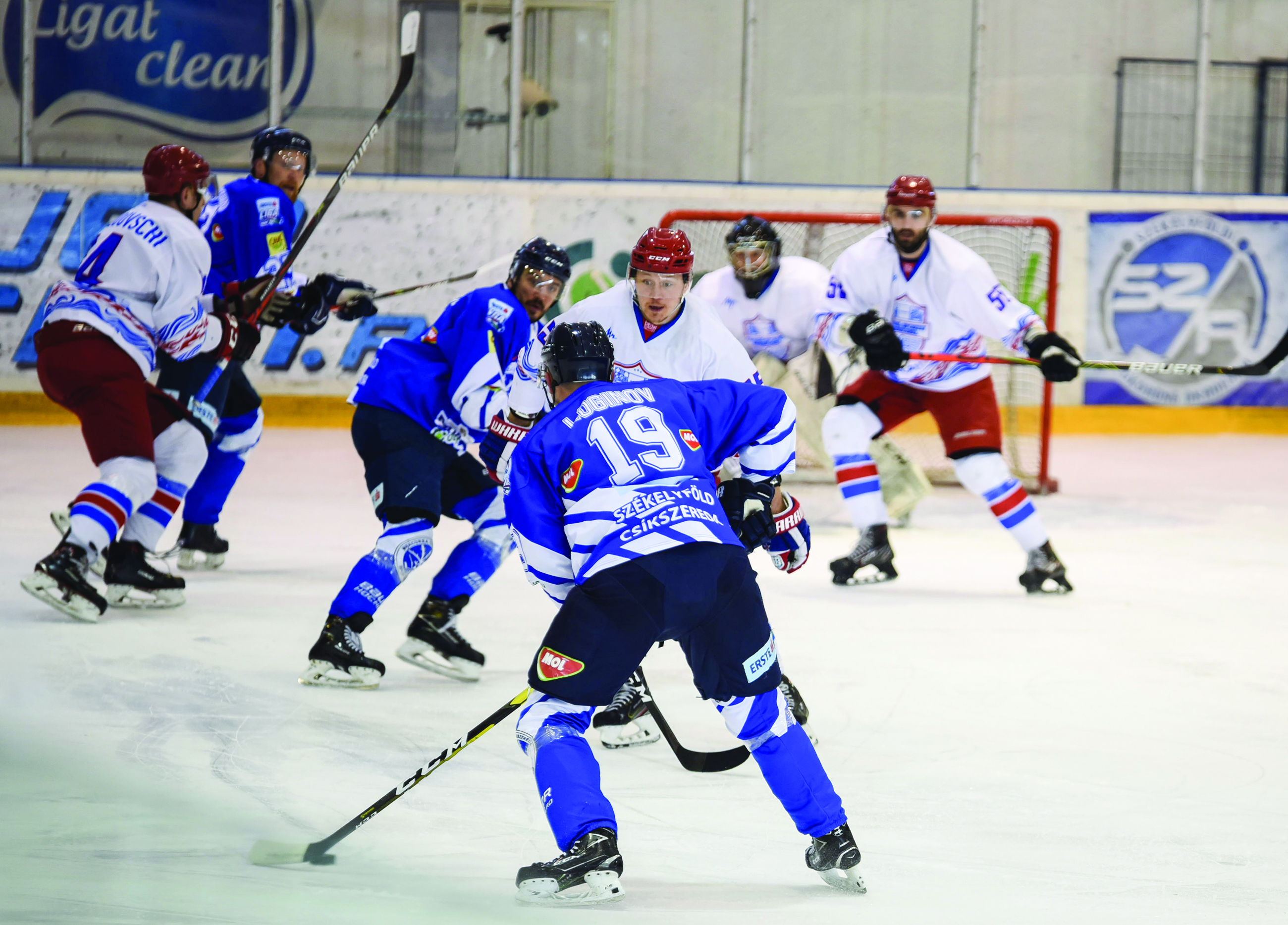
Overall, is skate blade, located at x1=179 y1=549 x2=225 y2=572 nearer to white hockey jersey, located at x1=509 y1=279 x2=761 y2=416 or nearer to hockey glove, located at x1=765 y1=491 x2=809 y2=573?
white hockey jersey, located at x1=509 y1=279 x2=761 y2=416

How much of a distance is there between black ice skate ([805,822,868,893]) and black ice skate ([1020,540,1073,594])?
264 cm

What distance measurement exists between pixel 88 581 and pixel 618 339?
5.71ft

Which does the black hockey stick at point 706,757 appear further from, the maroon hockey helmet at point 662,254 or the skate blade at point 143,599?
the skate blade at point 143,599

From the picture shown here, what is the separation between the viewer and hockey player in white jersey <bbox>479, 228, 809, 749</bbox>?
2.95 m

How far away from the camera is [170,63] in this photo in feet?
30.1

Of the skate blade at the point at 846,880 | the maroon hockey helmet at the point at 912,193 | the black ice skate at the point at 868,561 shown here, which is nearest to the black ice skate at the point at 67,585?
the black ice skate at the point at 868,561

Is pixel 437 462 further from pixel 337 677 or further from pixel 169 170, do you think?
pixel 169 170

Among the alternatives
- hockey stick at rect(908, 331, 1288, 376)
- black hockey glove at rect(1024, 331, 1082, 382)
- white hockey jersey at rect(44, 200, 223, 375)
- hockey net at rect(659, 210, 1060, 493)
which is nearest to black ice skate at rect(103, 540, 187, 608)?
white hockey jersey at rect(44, 200, 223, 375)

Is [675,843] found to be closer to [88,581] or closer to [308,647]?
[308,647]

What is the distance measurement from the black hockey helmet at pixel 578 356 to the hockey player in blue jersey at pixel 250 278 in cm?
238

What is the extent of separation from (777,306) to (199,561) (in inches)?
80.3

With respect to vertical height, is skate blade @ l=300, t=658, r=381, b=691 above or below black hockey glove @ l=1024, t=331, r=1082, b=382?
below

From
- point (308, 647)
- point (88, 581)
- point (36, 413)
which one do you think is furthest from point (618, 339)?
point (36, 413)

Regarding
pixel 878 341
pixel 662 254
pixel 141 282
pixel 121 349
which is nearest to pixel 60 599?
pixel 121 349
